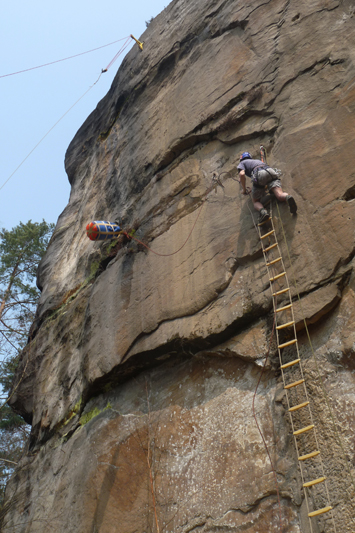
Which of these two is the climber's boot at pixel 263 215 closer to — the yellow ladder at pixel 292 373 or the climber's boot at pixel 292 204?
the yellow ladder at pixel 292 373

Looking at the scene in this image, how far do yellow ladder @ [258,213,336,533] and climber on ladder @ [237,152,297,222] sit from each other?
0.85 feet

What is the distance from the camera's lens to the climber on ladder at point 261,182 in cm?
516

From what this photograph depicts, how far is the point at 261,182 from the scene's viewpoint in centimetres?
530

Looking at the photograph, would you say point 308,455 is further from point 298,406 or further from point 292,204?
point 292,204

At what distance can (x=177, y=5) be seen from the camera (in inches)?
357

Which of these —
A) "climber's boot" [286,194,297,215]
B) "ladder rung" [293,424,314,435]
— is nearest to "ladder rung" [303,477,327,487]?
"ladder rung" [293,424,314,435]

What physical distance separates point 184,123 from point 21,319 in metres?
8.33

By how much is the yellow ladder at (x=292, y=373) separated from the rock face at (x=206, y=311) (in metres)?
0.08

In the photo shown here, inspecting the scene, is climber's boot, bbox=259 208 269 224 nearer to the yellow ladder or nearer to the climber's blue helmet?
the yellow ladder

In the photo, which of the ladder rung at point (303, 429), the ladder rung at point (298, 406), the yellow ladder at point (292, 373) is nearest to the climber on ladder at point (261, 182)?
the yellow ladder at point (292, 373)

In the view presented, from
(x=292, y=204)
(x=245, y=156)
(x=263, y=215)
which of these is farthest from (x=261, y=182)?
(x=245, y=156)

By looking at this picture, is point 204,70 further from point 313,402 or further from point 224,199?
point 313,402

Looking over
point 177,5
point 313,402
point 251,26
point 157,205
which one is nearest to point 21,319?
point 157,205

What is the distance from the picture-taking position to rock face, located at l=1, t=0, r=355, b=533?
14.3ft
